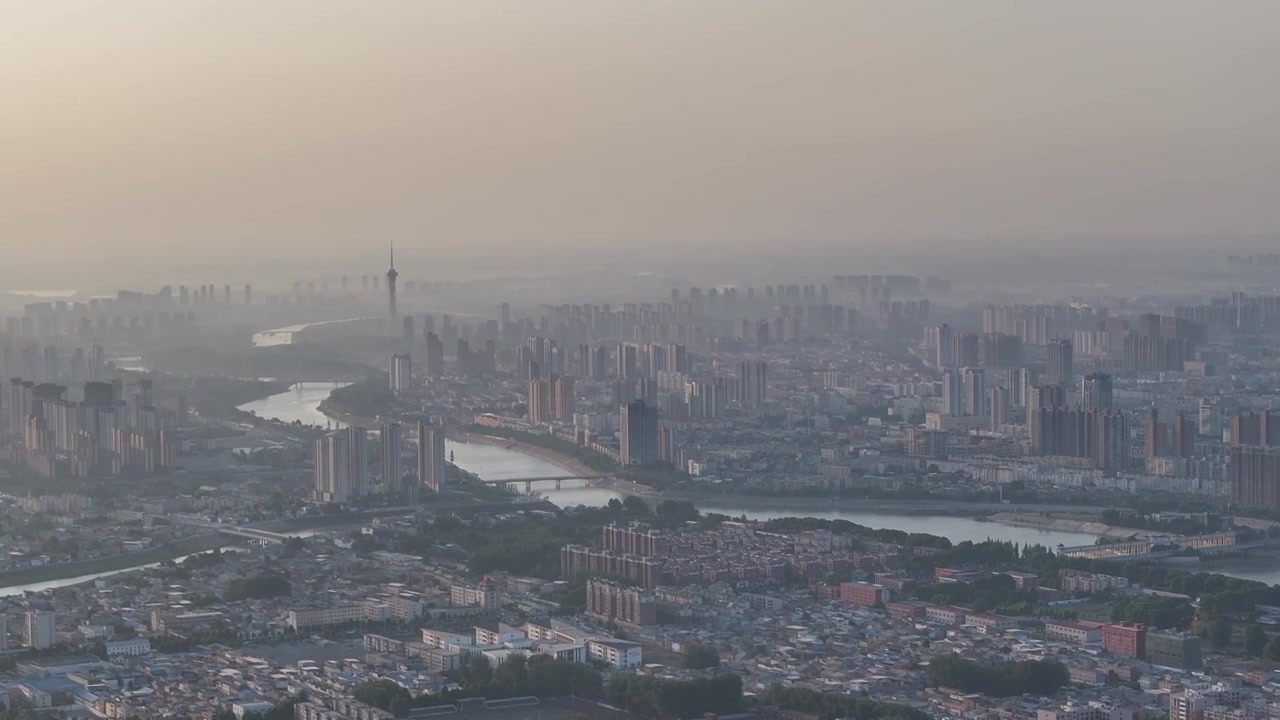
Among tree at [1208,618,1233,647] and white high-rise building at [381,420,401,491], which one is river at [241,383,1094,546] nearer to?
white high-rise building at [381,420,401,491]

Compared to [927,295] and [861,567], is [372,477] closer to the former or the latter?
[861,567]

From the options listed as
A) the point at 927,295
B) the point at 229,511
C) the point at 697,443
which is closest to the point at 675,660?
the point at 229,511

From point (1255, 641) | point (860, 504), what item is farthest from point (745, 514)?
point (1255, 641)

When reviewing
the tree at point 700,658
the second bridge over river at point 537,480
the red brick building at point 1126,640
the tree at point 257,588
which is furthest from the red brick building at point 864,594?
the second bridge over river at point 537,480

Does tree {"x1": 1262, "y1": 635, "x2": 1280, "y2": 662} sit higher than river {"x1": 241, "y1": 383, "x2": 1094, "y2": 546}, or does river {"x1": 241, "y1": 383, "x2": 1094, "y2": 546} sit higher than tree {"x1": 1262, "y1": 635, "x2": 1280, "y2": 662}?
tree {"x1": 1262, "y1": 635, "x2": 1280, "y2": 662}

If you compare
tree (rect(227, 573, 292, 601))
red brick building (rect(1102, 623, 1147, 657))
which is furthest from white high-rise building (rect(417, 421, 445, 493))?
red brick building (rect(1102, 623, 1147, 657))

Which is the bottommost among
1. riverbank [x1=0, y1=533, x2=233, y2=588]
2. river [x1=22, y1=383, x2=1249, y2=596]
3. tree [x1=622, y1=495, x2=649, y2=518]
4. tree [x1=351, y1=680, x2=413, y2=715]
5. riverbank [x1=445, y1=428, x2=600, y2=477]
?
river [x1=22, y1=383, x2=1249, y2=596]
